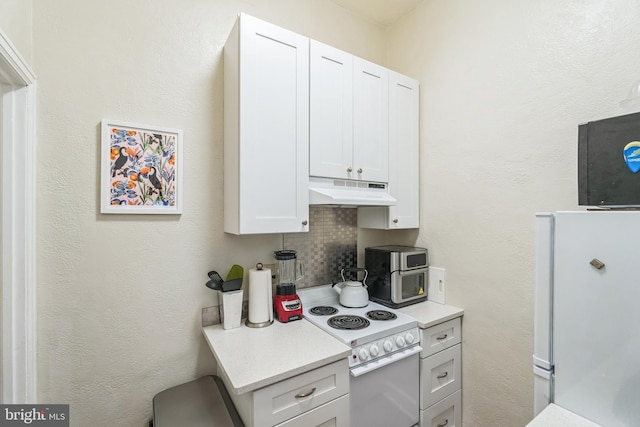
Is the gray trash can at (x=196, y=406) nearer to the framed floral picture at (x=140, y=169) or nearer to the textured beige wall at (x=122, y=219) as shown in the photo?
the textured beige wall at (x=122, y=219)

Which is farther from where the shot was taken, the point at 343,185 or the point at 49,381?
the point at 343,185

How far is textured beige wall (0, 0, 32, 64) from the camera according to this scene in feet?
3.17

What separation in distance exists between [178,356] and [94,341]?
0.38 metres

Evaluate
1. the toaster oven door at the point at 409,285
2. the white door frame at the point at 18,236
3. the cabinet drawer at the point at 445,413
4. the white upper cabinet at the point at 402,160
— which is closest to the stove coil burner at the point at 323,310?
the toaster oven door at the point at 409,285

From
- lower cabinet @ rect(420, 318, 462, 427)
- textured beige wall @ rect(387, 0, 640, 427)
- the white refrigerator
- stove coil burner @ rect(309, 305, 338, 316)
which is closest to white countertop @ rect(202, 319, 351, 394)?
stove coil burner @ rect(309, 305, 338, 316)

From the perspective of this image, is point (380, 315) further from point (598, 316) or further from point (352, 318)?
point (598, 316)

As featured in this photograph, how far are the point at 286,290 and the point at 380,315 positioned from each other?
58 cm

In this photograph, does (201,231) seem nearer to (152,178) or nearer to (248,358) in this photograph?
(152,178)

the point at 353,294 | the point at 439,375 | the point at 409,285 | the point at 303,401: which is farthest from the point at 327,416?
the point at 409,285

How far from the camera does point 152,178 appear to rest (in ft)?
4.66

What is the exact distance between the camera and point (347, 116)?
5.58ft

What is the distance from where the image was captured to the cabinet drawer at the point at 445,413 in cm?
161

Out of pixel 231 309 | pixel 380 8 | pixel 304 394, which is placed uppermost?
pixel 380 8

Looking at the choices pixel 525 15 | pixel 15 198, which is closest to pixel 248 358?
pixel 15 198
